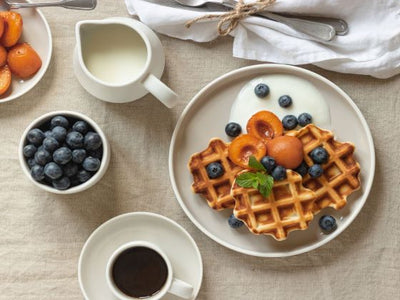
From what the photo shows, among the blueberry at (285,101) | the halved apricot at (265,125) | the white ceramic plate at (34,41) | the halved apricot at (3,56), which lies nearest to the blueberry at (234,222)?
the halved apricot at (265,125)

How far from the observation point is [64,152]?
147cm

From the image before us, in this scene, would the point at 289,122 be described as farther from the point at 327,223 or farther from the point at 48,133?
the point at 48,133

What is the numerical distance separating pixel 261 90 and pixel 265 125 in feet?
0.32

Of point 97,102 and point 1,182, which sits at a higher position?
point 97,102

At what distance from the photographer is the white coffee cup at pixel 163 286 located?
5.00 ft

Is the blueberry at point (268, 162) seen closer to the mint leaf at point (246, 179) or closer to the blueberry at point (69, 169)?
the mint leaf at point (246, 179)

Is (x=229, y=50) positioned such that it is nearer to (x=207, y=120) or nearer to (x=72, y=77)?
(x=207, y=120)

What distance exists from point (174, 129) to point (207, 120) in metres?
0.10

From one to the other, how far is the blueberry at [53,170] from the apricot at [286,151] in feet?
1.77

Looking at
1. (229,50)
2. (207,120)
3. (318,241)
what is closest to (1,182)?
(207,120)

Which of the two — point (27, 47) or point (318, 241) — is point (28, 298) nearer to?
point (27, 47)

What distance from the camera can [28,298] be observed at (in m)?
1.69

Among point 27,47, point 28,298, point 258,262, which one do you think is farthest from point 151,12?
point 28,298

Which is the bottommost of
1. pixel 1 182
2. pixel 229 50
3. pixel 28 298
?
pixel 28 298
